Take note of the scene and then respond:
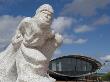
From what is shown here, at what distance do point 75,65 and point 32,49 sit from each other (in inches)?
2877

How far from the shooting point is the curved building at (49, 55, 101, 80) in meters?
78.4

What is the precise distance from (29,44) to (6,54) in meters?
1.11

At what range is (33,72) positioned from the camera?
895 cm

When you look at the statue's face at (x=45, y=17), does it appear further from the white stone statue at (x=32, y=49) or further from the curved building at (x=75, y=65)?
the curved building at (x=75, y=65)

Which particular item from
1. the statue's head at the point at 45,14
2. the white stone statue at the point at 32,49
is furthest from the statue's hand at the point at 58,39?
the statue's head at the point at 45,14

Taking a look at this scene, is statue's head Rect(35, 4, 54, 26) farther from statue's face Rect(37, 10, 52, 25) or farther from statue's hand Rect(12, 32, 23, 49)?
statue's hand Rect(12, 32, 23, 49)

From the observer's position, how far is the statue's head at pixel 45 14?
8875 millimetres

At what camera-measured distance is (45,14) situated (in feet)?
29.3

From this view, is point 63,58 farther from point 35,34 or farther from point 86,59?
point 35,34

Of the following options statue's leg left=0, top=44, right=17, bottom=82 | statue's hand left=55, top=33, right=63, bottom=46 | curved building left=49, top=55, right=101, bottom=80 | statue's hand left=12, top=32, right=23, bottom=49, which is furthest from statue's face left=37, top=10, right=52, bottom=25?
curved building left=49, top=55, right=101, bottom=80

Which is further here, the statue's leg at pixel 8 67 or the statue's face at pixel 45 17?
the statue's leg at pixel 8 67

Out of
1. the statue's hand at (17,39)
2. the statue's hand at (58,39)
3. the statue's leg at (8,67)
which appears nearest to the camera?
the statue's hand at (58,39)

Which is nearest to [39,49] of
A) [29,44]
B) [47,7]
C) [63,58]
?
[29,44]

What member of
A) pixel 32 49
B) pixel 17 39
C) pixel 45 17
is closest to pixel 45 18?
pixel 45 17
